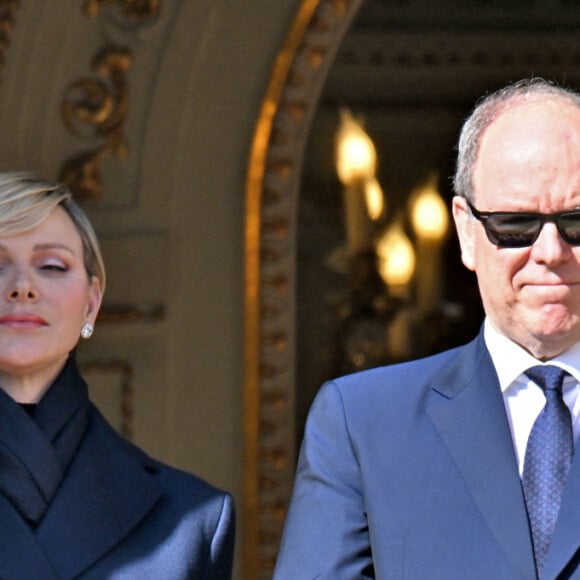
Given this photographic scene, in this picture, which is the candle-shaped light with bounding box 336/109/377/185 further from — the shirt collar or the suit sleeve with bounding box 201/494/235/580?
the shirt collar

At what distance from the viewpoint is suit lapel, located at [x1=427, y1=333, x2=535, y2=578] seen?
270 cm

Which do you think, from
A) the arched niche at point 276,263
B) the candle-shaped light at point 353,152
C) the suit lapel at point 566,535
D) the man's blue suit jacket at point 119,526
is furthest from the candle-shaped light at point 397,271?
the suit lapel at point 566,535

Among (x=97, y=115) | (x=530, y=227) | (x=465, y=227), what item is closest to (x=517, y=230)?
(x=530, y=227)

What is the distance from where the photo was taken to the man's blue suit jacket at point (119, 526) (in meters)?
3.14

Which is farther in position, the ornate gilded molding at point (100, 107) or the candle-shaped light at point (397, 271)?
the candle-shaped light at point (397, 271)

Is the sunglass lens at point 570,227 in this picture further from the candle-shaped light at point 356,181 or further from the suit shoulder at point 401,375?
the candle-shaped light at point 356,181

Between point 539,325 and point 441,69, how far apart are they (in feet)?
8.13

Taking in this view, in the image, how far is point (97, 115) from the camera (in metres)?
4.75

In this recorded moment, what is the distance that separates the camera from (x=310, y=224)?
502cm

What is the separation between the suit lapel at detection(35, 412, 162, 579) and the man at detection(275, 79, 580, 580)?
492 millimetres

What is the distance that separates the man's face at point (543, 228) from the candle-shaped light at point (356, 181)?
227cm

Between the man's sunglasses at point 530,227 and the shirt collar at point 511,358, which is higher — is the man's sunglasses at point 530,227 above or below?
above

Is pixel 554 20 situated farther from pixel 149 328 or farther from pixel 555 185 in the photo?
pixel 555 185

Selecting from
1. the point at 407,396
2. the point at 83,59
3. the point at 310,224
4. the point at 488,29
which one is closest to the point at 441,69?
the point at 488,29
